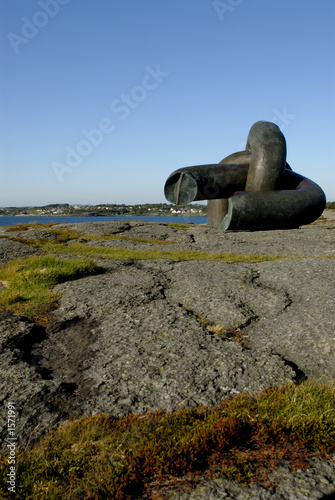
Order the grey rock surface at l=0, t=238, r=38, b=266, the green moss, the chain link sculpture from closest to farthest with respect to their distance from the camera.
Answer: the chain link sculpture → the green moss → the grey rock surface at l=0, t=238, r=38, b=266

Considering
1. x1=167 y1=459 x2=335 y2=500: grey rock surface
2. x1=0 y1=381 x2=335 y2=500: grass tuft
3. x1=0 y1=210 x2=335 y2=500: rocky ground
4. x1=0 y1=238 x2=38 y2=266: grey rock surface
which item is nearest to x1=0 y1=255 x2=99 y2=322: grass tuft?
x1=0 y1=210 x2=335 y2=500: rocky ground

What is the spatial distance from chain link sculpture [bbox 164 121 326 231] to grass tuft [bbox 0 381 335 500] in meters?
3.10

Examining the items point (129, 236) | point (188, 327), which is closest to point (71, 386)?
point (188, 327)

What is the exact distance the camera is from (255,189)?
5934 mm

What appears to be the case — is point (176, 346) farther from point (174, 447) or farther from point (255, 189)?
point (255, 189)

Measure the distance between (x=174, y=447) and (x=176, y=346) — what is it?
62.7 inches

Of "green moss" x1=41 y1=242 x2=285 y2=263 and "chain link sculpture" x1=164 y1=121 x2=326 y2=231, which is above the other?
"chain link sculpture" x1=164 y1=121 x2=326 y2=231

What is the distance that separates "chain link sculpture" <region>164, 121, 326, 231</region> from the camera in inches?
215

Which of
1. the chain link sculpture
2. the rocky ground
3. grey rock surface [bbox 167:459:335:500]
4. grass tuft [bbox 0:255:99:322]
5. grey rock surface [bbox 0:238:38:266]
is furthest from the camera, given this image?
grey rock surface [bbox 0:238:38:266]

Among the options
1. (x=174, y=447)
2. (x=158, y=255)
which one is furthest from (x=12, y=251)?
(x=174, y=447)

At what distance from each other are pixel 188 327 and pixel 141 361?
1.01 m

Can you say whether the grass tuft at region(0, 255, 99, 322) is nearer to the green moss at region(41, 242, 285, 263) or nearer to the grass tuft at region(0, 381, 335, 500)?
the green moss at region(41, 242, 285, 263)

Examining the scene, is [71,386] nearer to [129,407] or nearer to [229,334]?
[129,407]

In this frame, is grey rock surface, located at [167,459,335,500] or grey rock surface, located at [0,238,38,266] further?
grey rock surface, located at [0,238,38,266]
